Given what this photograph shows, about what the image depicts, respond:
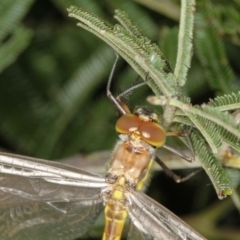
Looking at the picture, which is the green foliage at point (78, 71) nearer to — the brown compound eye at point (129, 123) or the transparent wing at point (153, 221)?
the brown compound eye at point (129, 123)

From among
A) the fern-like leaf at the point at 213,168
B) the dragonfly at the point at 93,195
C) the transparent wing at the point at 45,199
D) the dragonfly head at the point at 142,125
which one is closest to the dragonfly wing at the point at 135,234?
the dragonfly at the point at 93,195

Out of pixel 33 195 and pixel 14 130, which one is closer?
pixel 33 195

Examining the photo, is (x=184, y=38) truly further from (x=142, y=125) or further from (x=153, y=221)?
(x=153, y=221)

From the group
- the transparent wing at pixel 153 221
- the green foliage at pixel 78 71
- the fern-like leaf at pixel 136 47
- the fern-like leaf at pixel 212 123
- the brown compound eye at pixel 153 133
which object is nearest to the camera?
the fern-like leaf at pixel 212 123

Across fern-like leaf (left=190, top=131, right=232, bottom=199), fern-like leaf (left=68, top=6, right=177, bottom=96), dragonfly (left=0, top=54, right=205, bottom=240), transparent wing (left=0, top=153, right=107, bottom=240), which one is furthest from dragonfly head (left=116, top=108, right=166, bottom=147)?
fern-like leaf (left=68, top=6, right=177, bottom=96)

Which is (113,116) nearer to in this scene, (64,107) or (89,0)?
(64,107)

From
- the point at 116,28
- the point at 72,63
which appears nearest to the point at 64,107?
the point at 72,63

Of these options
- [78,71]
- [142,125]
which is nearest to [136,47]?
→ [142,125]

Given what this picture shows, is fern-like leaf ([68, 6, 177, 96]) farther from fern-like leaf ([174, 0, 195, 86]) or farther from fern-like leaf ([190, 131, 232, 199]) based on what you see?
fern-like leaf ([190, 131, 232, 199])
